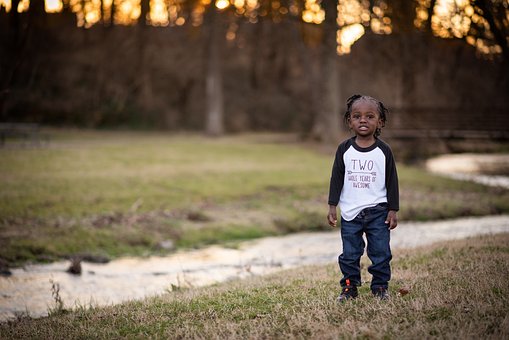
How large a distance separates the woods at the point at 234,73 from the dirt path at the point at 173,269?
43.1 ft

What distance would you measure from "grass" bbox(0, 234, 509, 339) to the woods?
60.4 feet

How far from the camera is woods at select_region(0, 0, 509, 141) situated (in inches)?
1118

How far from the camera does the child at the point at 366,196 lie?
17.2 feet

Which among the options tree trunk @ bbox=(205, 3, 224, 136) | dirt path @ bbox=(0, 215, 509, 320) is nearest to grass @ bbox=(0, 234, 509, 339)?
dirt path @ bbox=(0, 215, 509, 320)

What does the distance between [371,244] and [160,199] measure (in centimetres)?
994

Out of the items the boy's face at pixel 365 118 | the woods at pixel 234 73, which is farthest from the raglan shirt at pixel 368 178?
the woods at pixel 234 73

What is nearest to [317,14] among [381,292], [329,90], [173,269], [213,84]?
[329,90]

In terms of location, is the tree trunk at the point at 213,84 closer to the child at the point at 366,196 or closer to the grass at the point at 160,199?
the grass at the point at 160,199

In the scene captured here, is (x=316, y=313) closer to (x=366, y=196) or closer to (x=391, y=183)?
(x=366, y=196)

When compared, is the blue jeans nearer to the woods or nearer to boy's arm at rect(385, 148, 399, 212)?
boy's arm at rect(385, 148, 399, 212)

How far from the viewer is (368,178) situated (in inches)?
207

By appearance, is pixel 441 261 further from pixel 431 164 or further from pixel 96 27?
pixel 96 27

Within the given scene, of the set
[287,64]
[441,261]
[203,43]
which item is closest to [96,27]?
[203,43]

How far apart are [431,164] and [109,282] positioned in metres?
19.4
